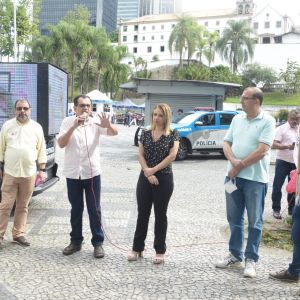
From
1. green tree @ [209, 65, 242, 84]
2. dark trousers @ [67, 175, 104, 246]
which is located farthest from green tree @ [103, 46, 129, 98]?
dark trousers @ [67, 175, 104, 246]

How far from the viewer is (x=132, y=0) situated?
533ft

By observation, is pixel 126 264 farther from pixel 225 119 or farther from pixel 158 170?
pixel 225 119

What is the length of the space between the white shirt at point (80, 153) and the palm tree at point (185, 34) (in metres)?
77.0

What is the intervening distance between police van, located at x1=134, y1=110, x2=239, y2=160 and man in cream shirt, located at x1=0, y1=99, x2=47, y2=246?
1090 cm

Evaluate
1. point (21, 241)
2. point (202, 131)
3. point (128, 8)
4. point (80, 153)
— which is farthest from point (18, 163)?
point (128, 8)

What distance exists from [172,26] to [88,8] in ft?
81.5

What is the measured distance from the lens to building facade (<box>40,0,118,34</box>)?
85812mm

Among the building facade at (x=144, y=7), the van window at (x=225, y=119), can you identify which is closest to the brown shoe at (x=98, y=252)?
the van window at (x=225, y=119)

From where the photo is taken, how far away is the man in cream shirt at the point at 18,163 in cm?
541

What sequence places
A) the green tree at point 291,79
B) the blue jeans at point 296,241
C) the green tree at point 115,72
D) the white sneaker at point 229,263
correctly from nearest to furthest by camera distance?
the blue jeans at point 296,241, the white sneaker at point 229,263, the green tree at point 115,72, the green tree at point 291,79

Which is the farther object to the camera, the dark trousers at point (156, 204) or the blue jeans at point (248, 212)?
the dark trousers at point (156, 204)

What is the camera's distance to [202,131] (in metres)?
16.6

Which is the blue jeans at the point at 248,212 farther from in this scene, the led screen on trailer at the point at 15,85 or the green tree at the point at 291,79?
the green tree at the point at 291,79

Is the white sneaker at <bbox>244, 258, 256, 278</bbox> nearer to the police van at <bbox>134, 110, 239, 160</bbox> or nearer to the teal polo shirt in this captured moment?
the teal polo shirt
